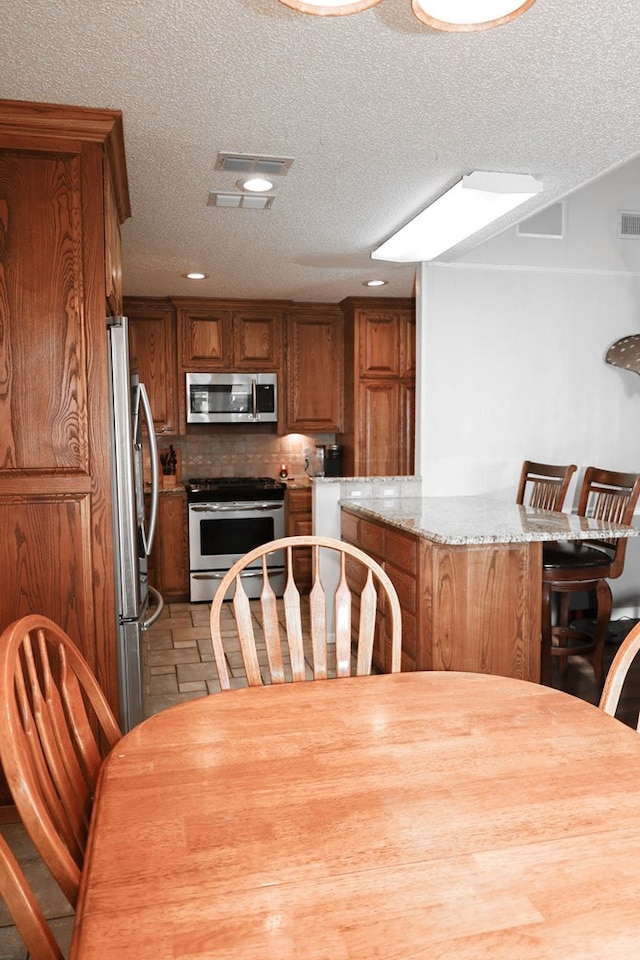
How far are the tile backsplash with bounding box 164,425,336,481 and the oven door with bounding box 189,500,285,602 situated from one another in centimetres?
70

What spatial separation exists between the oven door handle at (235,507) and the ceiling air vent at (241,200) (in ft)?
8.40

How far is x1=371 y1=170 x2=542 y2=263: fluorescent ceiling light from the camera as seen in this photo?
2766 mm

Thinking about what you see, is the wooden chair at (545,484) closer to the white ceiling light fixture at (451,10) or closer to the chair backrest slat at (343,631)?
the chair backrest slat at (343,631)

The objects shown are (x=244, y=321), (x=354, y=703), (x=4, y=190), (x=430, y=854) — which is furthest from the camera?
(x=244, y=321)

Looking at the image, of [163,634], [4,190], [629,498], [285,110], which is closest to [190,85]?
[285,110]

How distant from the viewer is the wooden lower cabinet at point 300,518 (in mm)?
5410

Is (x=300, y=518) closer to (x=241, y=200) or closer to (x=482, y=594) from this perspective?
(x=482, y=594)

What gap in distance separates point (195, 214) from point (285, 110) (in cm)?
115

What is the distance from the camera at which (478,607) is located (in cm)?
295

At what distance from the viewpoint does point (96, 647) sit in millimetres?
2398

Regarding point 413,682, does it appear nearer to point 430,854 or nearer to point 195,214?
point 430,854

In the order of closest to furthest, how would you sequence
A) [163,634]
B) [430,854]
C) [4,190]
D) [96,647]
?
[430,854], [4,190], [96,647], [163,634]

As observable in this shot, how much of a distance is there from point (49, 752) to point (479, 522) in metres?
2.32

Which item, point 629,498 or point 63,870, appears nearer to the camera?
point 63,870
